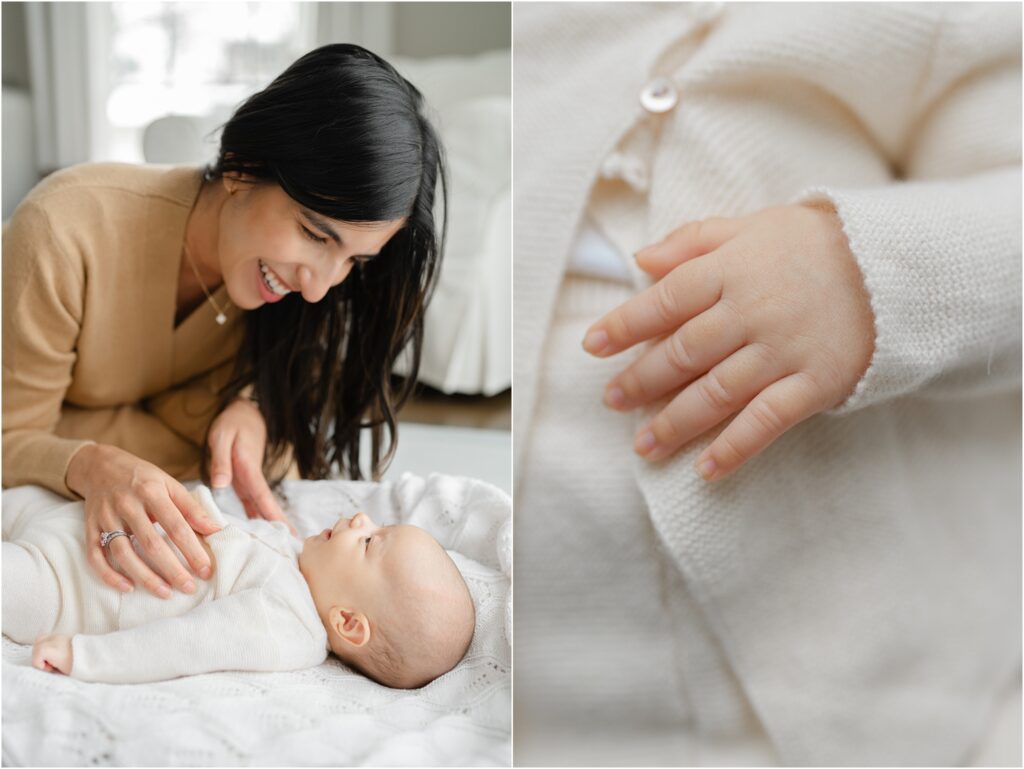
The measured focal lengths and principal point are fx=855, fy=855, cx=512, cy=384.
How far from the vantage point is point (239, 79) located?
51 centimetres

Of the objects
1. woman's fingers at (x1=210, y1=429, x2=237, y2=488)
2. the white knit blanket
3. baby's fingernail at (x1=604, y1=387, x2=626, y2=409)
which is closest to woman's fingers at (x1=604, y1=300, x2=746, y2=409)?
baby's fingernail at (x1=604, y1=387, x2=626, y2=409)

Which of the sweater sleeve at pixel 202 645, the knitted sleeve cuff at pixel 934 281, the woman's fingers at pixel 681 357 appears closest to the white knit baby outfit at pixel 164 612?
the sweater sleeve at pixel 202 645

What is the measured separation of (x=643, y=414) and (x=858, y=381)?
13 centimetres

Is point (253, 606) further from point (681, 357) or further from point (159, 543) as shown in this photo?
point (681, 357)

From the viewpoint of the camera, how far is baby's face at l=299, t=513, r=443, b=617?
0.47 metres

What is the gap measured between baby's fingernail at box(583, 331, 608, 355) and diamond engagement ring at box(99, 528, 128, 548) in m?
0.29

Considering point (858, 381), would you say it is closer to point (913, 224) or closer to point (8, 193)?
point (913, 224)

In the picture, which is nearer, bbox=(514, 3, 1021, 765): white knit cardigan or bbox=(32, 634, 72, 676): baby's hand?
bbox=(32, 634, 72, 676): baby's hand

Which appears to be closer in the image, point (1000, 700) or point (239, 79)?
point (239, 79)

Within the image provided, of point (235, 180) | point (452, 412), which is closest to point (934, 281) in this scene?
point (452, 412)

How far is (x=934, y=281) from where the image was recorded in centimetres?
51

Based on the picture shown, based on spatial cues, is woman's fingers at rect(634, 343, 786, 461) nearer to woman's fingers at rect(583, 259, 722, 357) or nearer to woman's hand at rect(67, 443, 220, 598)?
woman's fingers at rect(583, 259, 722, 357)

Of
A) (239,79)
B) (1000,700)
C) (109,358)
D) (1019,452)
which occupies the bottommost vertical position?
(1000,700)

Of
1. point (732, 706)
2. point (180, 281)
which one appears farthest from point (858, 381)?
point (180, 281)
